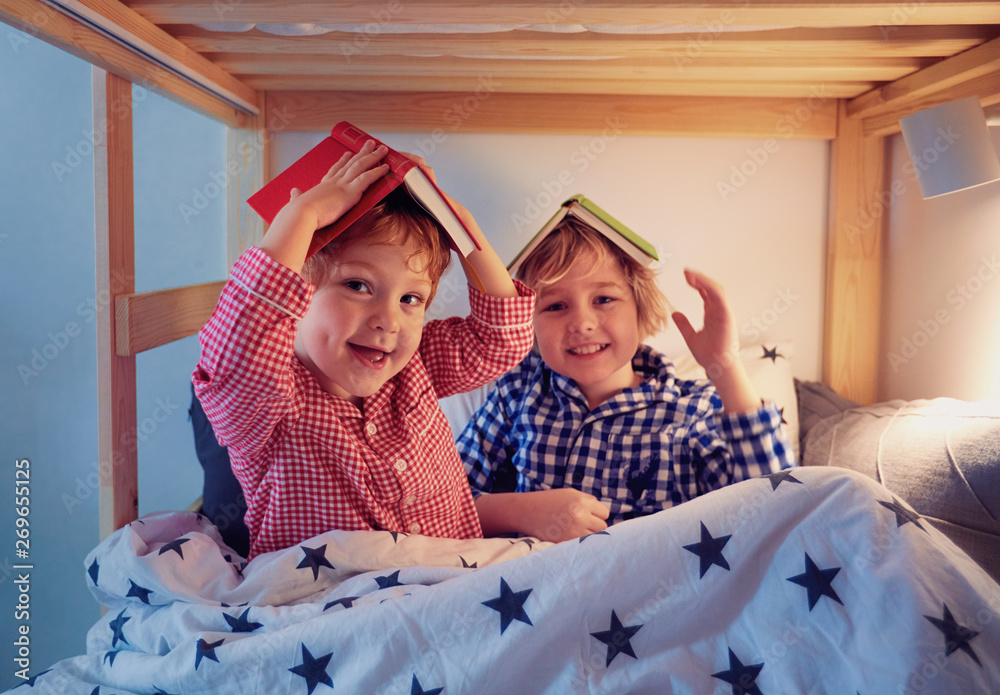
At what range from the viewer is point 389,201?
864 mm

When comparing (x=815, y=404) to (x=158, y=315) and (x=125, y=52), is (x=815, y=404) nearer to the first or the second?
(x=158, y=315)

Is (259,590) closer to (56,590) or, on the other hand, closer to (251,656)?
(251,656)

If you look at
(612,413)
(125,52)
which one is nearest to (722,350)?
(612,413)

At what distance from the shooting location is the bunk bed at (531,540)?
1.87 ft

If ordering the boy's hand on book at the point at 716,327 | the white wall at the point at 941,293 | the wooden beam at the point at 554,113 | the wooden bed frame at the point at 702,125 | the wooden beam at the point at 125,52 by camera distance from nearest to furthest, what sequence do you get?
the wooden beam at the point at 125,52
the boy's hand on book at the point at 716,327
the white wall at the point at 941,293
the wooden bed frame at the point at 702,125
the wooden beam at the point at 554,113

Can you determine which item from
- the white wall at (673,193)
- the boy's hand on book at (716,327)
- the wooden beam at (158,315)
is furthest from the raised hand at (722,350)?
the wooden beam at (158,315)

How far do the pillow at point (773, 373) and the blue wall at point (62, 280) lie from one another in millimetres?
966

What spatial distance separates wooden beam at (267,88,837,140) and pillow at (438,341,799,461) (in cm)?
42

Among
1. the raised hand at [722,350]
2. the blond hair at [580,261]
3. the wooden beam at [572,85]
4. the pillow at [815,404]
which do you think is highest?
the wooden beam at [572,85]

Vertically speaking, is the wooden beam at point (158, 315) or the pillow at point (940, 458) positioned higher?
the wooden beam at point (158, 315)

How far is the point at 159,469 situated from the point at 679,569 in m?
1.25

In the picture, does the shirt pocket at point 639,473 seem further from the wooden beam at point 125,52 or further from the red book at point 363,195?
the wooden beam at point 125,52

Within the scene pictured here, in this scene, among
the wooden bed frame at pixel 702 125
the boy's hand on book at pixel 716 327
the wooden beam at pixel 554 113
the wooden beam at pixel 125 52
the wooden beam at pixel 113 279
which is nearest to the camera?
the wooden beam at pixel 125 52

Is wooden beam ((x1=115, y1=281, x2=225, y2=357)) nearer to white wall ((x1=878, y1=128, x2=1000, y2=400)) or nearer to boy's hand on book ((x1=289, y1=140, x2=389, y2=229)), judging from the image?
boy's hand on book ((x1=289, y1=140, x2=389, y2=229))
